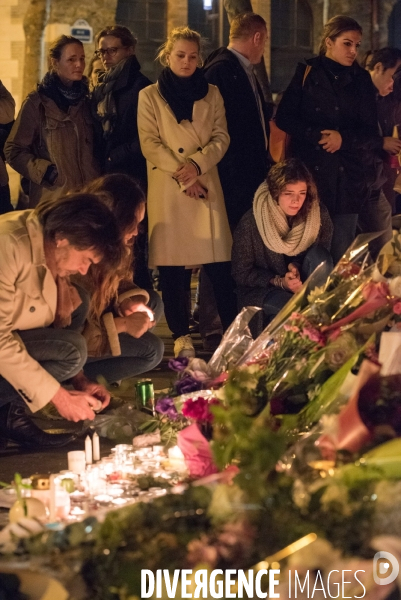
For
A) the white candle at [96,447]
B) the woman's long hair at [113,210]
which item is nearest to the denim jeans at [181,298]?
the woman's long hair at [113,210]

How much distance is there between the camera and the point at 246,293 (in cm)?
642

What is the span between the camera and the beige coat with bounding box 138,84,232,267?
677cm

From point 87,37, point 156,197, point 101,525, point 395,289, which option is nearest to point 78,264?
point 395,289

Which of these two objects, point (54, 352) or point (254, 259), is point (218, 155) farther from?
point (54, 352)

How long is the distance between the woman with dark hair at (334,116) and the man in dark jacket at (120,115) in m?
0.89

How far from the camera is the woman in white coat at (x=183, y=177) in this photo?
673 centimetres

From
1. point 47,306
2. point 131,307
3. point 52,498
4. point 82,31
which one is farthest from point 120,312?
point 82,31

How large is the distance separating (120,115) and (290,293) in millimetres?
1625

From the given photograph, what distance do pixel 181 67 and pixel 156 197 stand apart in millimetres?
771

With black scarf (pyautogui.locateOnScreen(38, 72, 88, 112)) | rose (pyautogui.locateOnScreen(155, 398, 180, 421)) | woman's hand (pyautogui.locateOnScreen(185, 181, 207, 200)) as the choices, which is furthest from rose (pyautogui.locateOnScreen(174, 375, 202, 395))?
black scarf (pyautogui.locateOnScreen(38, 72, 88, 112))

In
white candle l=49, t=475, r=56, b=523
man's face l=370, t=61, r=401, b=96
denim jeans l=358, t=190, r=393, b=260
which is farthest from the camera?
man's face l=370, t=61, r=401, b=96

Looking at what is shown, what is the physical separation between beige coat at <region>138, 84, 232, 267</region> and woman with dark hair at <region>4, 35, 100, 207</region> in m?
0.39

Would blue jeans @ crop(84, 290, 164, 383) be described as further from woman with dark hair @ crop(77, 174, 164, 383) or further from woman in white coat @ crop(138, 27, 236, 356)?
woman in white coat @ crop(138, 27, 236, 356)

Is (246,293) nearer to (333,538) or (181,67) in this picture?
(181,67)
